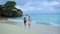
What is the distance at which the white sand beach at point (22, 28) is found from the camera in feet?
6.22

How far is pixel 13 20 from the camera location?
2.01 metres

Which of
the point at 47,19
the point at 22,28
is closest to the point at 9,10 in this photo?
the point at 22,28

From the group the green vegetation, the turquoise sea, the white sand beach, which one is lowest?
the white sand beach

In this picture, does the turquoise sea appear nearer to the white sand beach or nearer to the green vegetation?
the white sand beach

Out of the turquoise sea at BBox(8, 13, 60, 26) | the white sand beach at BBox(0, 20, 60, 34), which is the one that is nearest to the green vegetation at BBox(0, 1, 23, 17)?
the white sand beach at BBox(0, 20, 60, 34)

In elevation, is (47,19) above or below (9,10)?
below

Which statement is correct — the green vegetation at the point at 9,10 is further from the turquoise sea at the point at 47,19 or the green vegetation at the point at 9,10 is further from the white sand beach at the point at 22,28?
the turquoise sea at the point at 47,19

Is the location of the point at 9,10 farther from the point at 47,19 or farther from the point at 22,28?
the point at 47,19

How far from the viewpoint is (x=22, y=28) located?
1994 millimetres

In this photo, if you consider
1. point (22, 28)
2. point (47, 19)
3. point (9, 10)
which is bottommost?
point (22, 28)

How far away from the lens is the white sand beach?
190 centimetres

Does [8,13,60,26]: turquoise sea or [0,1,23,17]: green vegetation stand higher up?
[0,1,23,17]: green vegetation

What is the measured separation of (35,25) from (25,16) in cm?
23

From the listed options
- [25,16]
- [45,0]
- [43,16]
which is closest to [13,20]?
[25,16]
